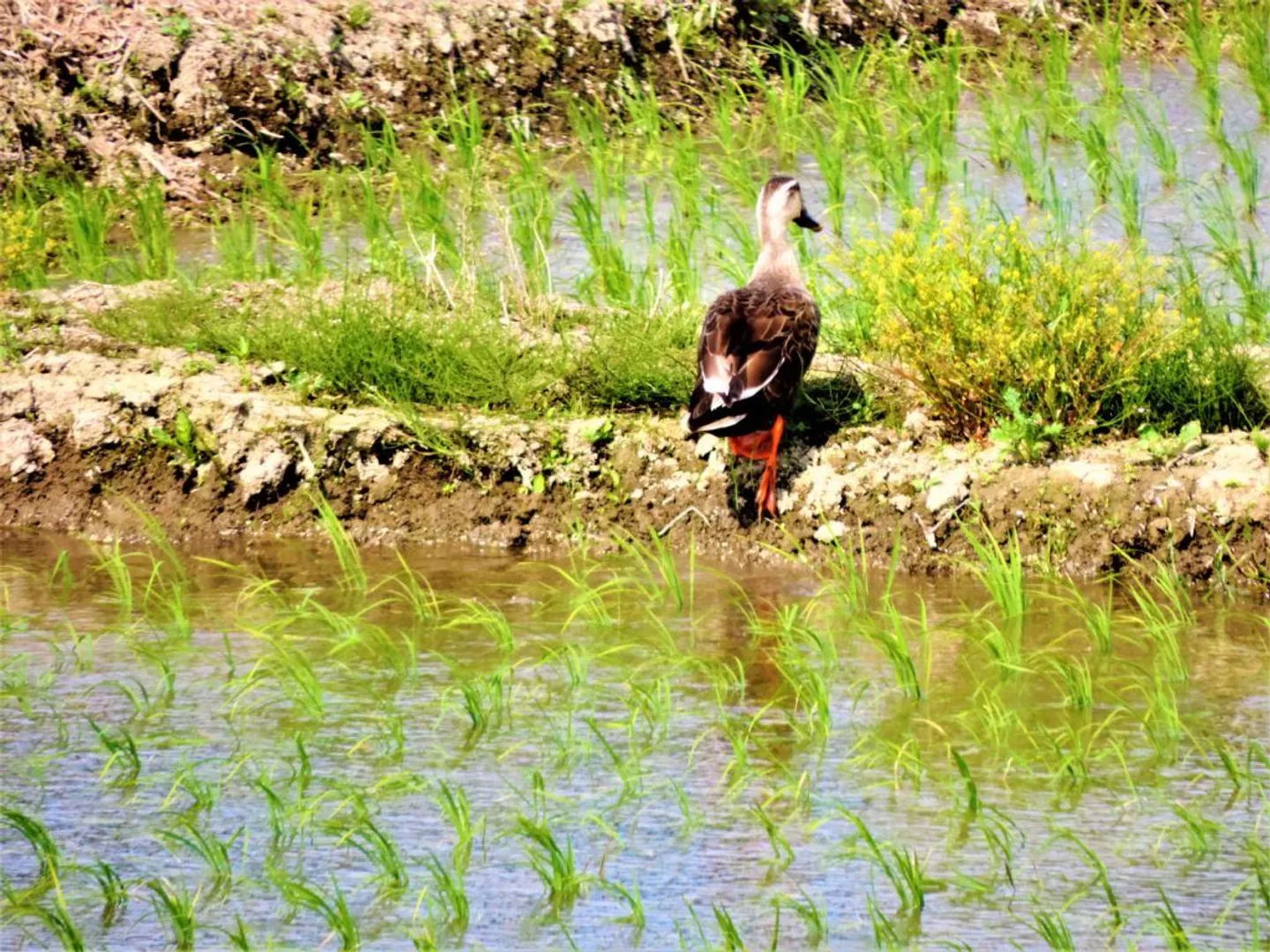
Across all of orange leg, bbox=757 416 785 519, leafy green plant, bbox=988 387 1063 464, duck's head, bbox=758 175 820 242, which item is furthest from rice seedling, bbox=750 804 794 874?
duck's head, bbox=758 175 820 242

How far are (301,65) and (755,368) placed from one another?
553 centimetres

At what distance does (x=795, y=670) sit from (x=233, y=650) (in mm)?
1622

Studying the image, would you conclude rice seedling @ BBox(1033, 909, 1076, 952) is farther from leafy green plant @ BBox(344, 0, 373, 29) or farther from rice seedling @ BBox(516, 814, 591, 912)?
leafy green plant @ BBox(344, 0, 373, 29)

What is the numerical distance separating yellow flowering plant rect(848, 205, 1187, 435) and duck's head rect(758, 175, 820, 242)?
1.63ft

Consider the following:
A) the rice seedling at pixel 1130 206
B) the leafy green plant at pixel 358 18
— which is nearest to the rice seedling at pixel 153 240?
the leafy green plant at pixel 358 18

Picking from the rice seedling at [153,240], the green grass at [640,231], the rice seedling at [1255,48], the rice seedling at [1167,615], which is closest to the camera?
the rice seedling at [1167,615]

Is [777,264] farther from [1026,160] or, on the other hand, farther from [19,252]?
[19,252]

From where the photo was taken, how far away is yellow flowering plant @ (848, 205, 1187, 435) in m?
7.03

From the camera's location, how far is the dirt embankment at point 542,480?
6.77 m

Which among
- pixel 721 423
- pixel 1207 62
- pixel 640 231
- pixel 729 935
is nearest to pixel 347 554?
pixel 721 423

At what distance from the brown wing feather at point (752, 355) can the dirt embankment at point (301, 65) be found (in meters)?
4.71

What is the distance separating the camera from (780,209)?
7.80 metres

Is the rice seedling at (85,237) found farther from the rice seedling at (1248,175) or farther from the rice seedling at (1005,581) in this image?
the rice seedling at (1248,175)

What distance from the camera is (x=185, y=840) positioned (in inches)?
168
